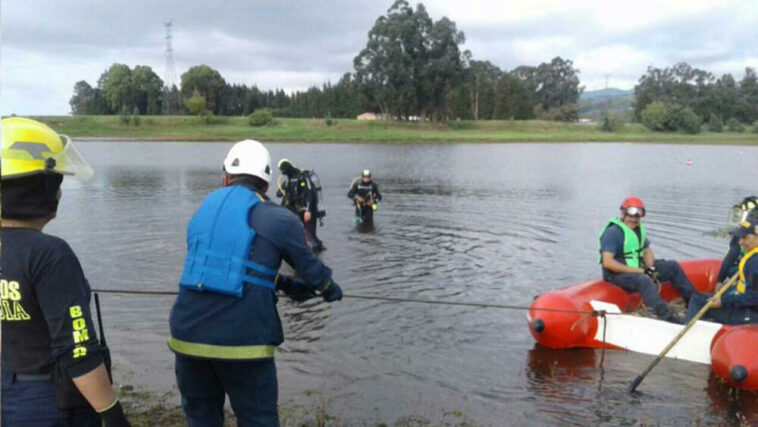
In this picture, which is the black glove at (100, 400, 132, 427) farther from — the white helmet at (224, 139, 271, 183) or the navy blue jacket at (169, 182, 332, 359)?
the white helmet at (224, 139, 271, 183)

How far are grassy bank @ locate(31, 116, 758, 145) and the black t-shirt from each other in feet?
209

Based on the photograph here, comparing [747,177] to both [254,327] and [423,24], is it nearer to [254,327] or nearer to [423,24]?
[254,327]

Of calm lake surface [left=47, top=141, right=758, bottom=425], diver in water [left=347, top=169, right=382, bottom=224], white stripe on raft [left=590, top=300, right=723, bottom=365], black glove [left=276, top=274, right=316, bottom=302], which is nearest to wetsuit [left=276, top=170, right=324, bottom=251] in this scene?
calm lake surface [left=47, top=141, right=758, bottom=425]

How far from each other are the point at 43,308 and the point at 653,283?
289 inches

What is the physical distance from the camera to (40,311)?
259 cm

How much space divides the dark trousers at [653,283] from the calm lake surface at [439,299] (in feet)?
2.73

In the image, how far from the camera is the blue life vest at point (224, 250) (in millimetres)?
3518

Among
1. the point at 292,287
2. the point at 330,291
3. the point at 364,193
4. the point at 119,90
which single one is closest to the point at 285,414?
the point at 292,287

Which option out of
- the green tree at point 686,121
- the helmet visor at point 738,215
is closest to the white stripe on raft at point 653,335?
the helmet visor at point 738,215

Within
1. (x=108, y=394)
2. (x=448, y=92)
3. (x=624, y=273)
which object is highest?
(x=448, y=92)

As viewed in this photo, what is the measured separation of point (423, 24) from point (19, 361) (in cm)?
8324

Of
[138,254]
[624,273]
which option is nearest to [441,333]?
[624,273]

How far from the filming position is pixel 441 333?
8289 mm

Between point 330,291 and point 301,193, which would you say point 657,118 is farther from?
point 330,291
